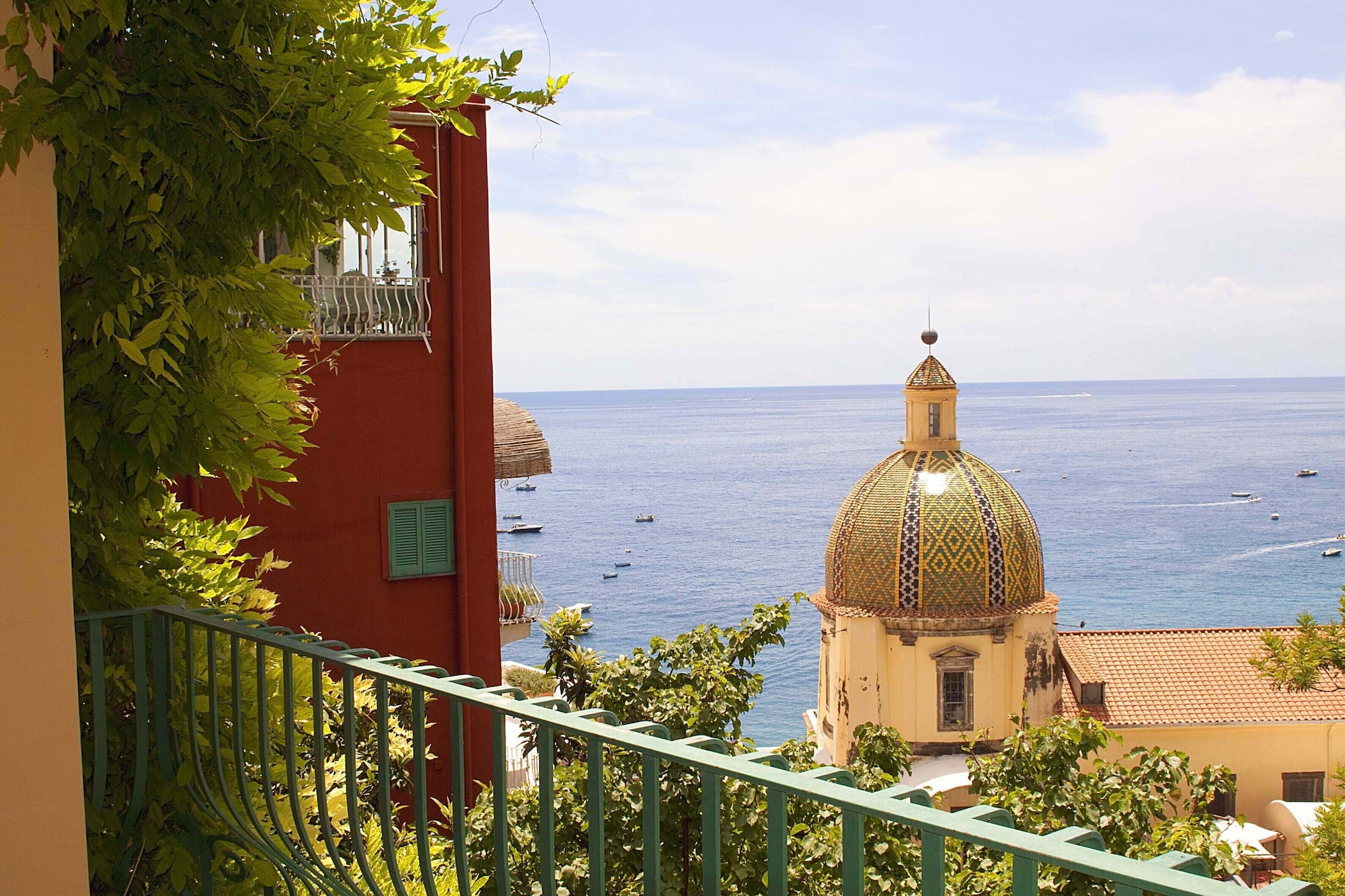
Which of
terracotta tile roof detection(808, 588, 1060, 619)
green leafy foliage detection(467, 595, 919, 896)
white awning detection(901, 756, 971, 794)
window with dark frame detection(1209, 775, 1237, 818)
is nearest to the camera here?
green leafy foliage detection(467, 595, 919, 896)

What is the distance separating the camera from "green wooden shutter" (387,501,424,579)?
1007cm

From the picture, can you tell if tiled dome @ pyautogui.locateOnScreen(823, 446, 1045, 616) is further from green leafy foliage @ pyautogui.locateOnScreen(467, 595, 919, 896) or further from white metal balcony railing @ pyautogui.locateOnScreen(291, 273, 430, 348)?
white metal balcony railing @ pyautogui.locateOnScreen(291, 273, 430, 348)

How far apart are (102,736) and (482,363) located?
24.3 ft

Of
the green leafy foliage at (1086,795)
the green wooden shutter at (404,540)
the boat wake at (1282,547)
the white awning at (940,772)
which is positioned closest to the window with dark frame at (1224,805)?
the white awning at (940,772)

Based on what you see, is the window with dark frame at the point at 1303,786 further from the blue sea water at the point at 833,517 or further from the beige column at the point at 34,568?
the beige column at the point at 34,568

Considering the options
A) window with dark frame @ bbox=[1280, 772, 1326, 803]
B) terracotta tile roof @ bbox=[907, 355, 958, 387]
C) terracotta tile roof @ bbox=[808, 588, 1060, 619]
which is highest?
terracotta tile roof @ bbox=[907, 355, 958, 387]

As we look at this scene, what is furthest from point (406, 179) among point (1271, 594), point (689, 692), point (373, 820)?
point (1271, 594)

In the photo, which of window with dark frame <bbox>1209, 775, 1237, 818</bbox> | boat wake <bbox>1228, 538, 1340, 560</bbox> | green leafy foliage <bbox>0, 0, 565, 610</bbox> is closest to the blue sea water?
boat wake <bbox>1228, 538, 1340, 560</bbox>

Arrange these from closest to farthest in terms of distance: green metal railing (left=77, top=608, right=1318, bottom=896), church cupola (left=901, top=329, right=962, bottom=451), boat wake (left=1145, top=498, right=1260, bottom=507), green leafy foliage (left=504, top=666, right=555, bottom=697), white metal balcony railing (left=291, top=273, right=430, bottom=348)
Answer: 1. green metal railing (left=77, top=608, right=1318, bottom=896)
2. white metal balcony railing (left=291, top=273, right=430, bottom=348)
3. church cupola (left=901, top=329, right=962, bottom=451)
4. green leafy foliage (left=504, top=666, right=555, bottom=697)
5. boat wake (left=1145, top=498, right=1260, bottom=507)

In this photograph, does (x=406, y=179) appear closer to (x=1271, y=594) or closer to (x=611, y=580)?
(x=611, y=580)

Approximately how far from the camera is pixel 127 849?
10.4 ft

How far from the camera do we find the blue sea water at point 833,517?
64375 millimetres

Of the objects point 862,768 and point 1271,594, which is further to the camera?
point 1271,594

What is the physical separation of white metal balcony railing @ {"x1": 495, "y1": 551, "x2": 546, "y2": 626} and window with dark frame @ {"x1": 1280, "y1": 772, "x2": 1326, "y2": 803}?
63.2 ft
